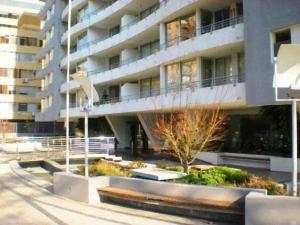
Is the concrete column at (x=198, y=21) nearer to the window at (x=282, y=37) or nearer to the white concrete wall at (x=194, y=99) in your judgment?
the white concrete wall at (x=194, y=99)

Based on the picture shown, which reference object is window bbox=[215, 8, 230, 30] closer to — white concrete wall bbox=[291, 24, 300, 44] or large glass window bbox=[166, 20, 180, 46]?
large glass window bbox=[166, 20, 180, 46]

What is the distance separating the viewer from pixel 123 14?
3662 centimetres

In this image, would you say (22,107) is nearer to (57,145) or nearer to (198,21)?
(57,145)

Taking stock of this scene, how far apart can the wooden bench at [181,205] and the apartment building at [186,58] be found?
989 centimetres

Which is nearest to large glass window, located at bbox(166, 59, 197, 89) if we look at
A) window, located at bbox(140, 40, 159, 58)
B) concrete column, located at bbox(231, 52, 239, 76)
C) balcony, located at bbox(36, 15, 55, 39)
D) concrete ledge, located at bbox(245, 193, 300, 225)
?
concrete column, located at bbox(231, 52, 239, 76)

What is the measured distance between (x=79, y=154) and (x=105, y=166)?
45.7ft

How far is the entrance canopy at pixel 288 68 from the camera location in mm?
8742

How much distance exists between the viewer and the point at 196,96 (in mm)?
23422

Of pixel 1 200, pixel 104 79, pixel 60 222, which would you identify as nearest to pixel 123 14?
pixel 104 79

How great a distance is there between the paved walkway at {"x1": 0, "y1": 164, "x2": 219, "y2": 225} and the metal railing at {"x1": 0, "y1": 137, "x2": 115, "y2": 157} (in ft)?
47.7

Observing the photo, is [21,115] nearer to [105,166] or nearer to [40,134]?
[40,134]

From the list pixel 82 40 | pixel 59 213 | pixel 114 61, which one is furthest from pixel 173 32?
pixel 59 213

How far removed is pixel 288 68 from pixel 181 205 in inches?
152

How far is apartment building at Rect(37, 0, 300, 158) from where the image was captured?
63.8 ft
